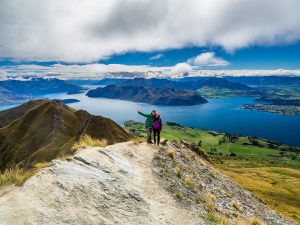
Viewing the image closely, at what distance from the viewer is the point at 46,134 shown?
17075 centimetres

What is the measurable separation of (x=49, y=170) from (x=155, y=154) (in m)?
14.3

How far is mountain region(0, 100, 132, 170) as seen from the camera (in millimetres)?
140500

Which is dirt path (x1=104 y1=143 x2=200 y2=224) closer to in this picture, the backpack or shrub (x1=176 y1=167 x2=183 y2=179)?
shrub (x1=176 y1=167 x2=183 y2=179)

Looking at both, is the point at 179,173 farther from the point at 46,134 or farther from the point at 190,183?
the point at 46,134

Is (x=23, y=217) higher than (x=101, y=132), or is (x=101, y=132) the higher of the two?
(x=23, y=217)

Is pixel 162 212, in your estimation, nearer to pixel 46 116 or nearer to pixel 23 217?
pixel 23 217

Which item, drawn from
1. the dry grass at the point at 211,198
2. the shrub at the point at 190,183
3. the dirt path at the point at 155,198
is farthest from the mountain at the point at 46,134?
the dry grass at the point at 211,198

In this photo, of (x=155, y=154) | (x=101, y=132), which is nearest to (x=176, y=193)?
(x=155, y=154)

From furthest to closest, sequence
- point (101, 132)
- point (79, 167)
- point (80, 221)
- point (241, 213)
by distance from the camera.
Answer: point (101, 132) → point (241, 213) → point (79, 167) → point (80, 221)

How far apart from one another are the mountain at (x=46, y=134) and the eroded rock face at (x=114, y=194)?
101611 mm

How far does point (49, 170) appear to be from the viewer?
71.3 feet

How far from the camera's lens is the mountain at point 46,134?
5531 inches

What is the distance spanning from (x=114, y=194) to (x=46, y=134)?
159 meters

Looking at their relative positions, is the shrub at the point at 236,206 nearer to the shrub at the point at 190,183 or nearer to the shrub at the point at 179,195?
the shrub at the point at 190,183
